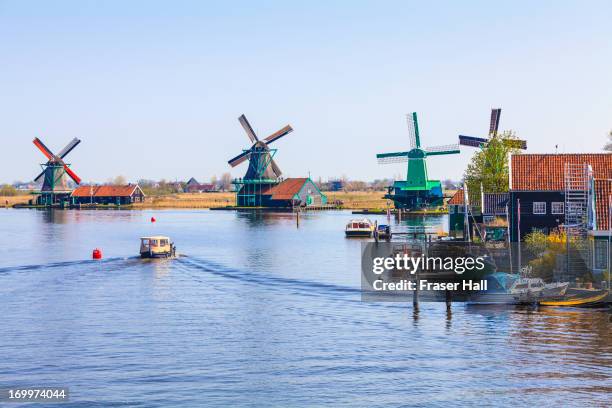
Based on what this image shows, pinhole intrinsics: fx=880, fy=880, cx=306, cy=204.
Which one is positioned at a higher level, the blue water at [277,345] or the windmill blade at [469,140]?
the windmill blade at [469,140]

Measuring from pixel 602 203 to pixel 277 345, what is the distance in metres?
26.0

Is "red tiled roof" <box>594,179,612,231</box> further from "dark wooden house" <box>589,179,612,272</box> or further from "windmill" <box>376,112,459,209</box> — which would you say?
"windmill" <box>376,112,459,209</box>

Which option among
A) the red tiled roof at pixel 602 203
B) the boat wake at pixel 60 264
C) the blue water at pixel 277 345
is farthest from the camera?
the boat wake at pixel 60 264

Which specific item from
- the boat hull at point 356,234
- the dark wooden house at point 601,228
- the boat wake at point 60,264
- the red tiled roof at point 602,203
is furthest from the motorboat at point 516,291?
the boat hull at point 356,234

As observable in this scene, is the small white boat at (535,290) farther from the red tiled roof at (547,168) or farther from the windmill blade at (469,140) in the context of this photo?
the windmill blade at (469,140)

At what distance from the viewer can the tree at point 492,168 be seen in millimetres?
107750

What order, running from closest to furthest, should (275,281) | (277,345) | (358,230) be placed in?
(277,345) < (275,281) < (358,230)

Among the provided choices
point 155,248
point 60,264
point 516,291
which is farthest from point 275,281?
point 60,264

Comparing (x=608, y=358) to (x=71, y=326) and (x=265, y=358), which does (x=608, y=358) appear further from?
(x=71, y=326)

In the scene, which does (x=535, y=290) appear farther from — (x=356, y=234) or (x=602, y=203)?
(x=356, y=234)

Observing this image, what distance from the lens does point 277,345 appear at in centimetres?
4466

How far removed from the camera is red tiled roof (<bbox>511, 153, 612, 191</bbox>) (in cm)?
7512

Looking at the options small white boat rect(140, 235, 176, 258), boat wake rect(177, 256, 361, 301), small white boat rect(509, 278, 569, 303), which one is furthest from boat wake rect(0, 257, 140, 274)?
small white boat rect(509, 278, 569, 303)

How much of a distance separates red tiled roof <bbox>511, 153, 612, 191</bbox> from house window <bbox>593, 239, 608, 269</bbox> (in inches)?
770
